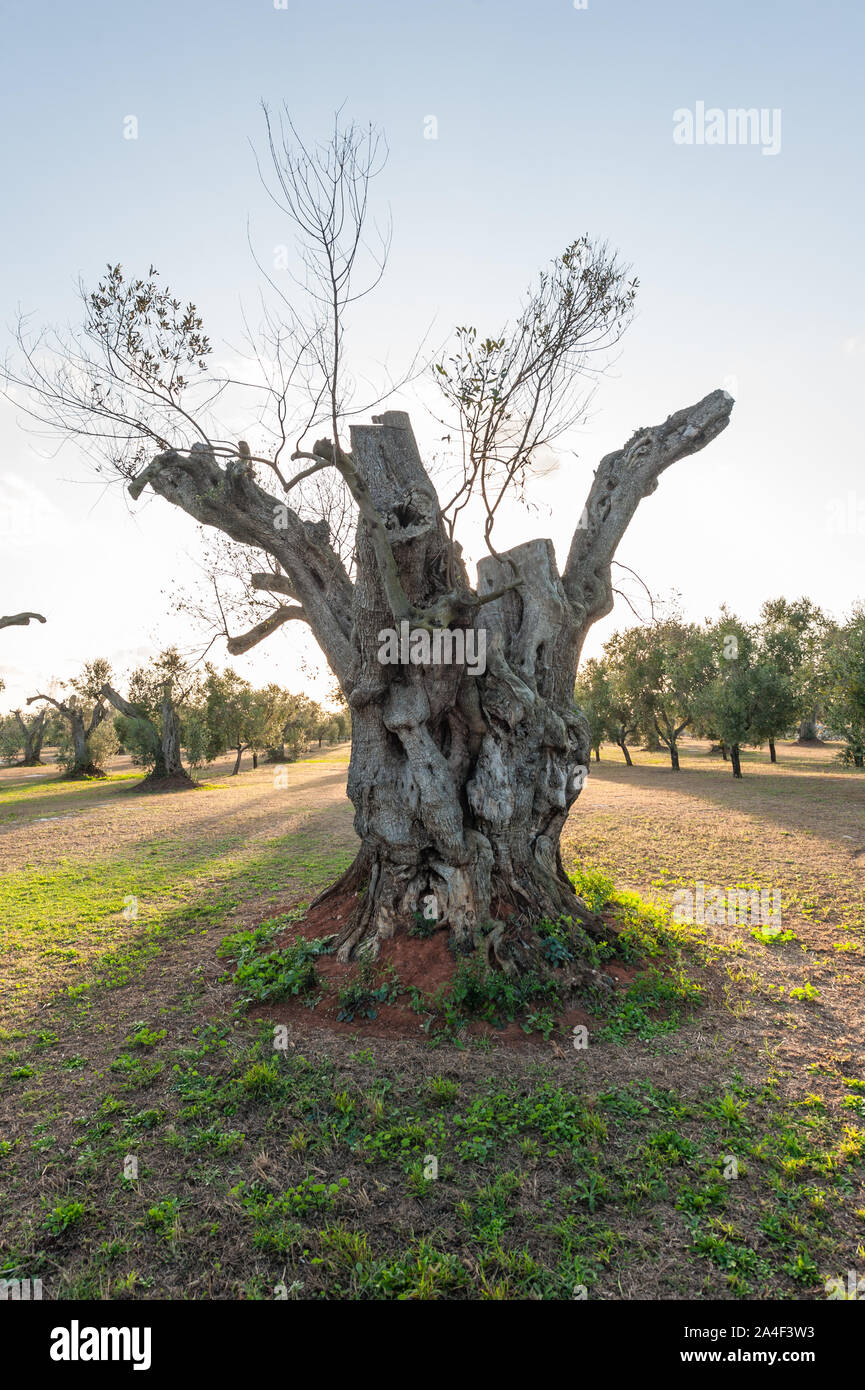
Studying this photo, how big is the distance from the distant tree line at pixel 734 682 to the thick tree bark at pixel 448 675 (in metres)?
13.2

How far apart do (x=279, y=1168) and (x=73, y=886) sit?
10.4 metres

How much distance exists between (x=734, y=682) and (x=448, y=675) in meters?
26.8

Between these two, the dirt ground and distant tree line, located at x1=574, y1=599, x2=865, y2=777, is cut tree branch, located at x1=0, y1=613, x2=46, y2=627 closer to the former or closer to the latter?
A: the dirt ground

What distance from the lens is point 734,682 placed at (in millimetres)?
29391

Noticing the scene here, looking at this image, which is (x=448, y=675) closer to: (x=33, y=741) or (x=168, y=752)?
(x=168, y=752)

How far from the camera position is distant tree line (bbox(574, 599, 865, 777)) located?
20.2 meters

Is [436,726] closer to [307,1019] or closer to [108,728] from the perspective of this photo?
[307,1019]

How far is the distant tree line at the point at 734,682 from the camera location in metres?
20.2

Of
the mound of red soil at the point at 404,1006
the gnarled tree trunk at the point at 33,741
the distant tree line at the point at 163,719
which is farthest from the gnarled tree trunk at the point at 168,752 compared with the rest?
the gnarled tree trunk at the point at 33,741

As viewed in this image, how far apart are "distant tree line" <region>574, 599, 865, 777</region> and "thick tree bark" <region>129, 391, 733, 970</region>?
1319cm

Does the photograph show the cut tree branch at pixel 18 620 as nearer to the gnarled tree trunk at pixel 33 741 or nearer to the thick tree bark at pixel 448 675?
the thick tree bark at pixel 448 675

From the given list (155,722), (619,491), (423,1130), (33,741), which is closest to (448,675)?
(619,491)

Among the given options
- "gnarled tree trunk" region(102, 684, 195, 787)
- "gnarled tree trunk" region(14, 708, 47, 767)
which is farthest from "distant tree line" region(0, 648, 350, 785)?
"gnarled tree trunk" region(14, 708, 47, 767)
